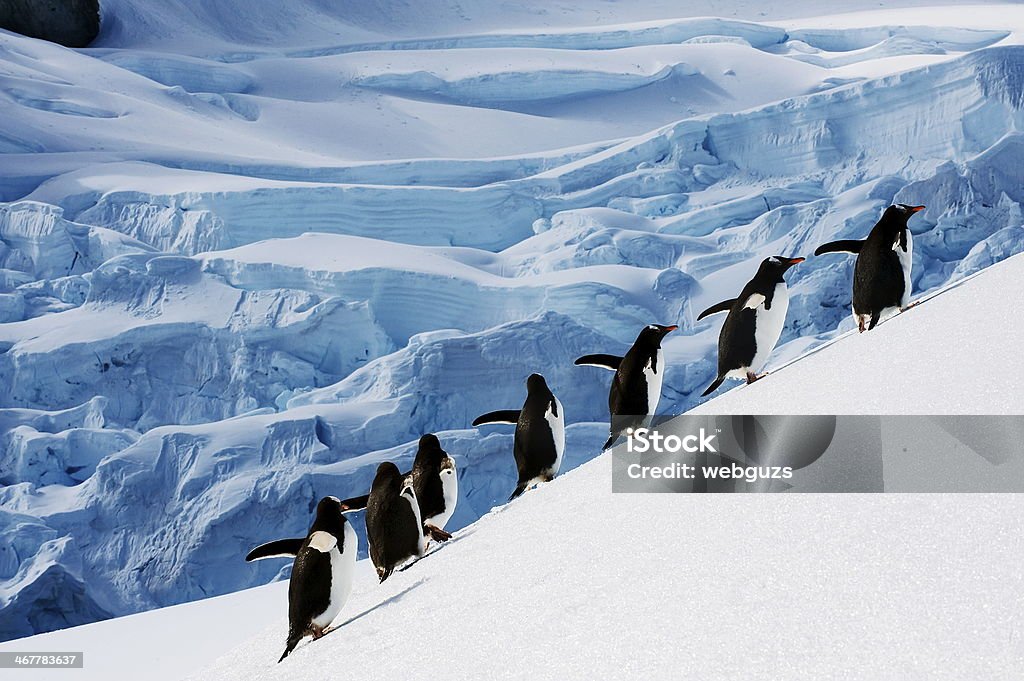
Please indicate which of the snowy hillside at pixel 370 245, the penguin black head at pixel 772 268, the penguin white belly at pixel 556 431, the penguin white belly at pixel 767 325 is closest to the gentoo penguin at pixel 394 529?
the penguin white belly at pixel 556 431

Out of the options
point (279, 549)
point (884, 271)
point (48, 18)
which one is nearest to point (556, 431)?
point (279, 549)

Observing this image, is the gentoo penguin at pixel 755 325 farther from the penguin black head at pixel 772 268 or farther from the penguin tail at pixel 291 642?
the penguin tail at pixel 291 642

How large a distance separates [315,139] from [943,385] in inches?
500

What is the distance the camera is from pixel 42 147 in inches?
486

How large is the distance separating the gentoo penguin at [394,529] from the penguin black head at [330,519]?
0.24 meters

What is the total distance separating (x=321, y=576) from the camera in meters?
2.47

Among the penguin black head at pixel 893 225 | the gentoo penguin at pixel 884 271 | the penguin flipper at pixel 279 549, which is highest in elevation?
the penguin black head at pixel 893 225

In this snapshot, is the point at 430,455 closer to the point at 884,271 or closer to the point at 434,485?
the point at 434,485

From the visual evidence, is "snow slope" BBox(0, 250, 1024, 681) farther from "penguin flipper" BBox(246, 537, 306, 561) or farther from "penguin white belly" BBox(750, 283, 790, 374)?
"penguin white belly" BBox(750, 283, 790, 374)

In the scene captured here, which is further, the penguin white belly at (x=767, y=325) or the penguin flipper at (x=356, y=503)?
the penguin flipper at (x=356, y=503)

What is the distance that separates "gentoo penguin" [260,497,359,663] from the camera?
2.39 m

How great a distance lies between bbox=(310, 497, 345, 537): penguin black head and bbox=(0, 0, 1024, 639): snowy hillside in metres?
4.67

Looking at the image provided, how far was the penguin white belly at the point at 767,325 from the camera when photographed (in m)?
3.09

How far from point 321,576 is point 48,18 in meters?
16.7
